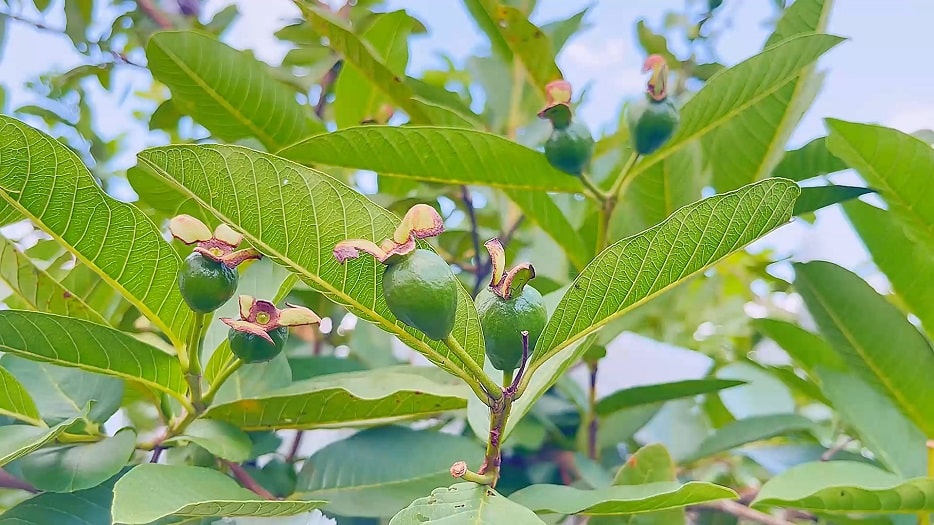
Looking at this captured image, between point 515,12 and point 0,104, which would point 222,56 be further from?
point 0,104

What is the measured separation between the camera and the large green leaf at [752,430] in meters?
0.96

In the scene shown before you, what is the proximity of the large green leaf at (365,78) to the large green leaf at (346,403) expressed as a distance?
1.52 ft

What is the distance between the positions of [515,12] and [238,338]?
59cm

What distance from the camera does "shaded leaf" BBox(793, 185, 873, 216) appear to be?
0.76m

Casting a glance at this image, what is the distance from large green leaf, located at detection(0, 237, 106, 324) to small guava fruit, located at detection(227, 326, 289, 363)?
0.23 metres

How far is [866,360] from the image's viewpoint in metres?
0.83

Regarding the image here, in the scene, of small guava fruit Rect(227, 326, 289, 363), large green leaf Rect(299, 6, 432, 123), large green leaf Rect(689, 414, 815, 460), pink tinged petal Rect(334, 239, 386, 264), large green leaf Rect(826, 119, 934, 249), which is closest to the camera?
pink tinged petal Rect(334, 239, 386, 264)

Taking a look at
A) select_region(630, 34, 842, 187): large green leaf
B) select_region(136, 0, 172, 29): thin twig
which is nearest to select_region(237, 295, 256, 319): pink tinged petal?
select_region(630, 34, 842, 187): large green leaf

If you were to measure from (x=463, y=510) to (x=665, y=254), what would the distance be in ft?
0.71

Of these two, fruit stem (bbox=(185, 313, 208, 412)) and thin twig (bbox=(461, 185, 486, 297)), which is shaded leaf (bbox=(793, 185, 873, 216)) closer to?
thin twig (bbox=(461, 185, 486, 297))

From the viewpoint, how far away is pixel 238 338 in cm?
53

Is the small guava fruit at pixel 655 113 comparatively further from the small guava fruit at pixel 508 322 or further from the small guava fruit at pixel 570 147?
the small guava fruit at pixel 508 322

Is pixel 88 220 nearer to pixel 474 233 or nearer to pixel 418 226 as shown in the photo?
pixel 418 226

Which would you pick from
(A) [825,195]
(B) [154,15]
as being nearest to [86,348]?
(A) [825,195]
